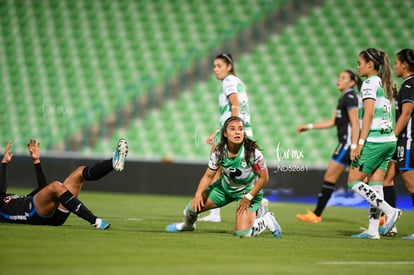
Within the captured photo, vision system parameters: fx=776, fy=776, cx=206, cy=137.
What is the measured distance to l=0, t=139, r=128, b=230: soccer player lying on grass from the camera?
7949mm

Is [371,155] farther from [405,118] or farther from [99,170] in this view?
[99,170]

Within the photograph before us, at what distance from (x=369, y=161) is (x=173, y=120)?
11480 mm

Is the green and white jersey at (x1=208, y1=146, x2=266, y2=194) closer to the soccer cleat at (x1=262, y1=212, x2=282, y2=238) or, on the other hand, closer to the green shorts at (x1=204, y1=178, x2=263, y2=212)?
the green shorts at (x1=204, y1=178, x2=263, y2=212)

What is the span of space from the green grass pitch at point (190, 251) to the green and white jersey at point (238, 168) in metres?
0.55

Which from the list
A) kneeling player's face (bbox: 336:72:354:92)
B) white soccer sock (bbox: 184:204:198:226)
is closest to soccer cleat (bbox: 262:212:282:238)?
white soccer sock (bbox: 184:204:198:226)

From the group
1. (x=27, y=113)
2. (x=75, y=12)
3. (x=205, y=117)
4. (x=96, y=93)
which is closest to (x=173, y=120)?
(x=205, y=117)

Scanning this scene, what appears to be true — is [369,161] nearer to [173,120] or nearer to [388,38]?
[173,120]

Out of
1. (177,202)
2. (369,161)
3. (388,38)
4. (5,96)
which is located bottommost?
(177,202)

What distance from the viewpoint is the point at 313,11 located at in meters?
22.0

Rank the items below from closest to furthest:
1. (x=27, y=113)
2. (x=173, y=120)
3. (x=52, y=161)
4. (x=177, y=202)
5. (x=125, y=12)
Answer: (x=177, y=202) < (x=52, y=161) < (x=173, y=120) < (x=27, y=113) < (x=125, y=12)

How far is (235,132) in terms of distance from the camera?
8.05m

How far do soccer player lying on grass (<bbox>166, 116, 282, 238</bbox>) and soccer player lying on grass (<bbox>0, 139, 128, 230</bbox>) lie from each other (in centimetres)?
95

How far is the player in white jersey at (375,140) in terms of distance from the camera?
28.2 ft

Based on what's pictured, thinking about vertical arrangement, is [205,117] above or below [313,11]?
below
